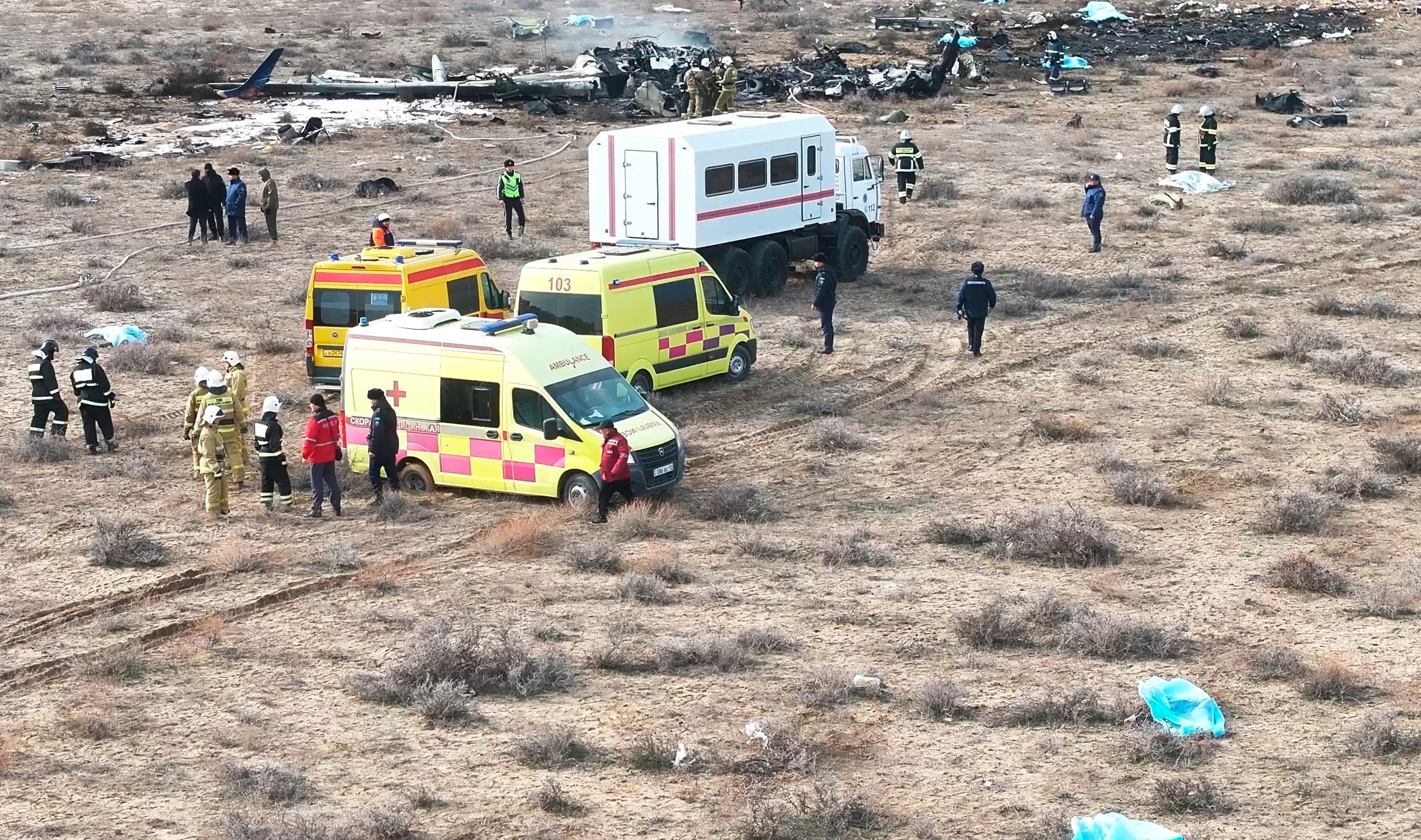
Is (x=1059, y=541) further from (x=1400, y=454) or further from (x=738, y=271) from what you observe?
(x=738, y=271)

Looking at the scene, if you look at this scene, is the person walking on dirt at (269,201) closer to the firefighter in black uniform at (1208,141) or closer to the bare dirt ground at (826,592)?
the bare dirt ground at (826,592)

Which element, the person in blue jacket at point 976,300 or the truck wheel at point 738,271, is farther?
the truck wheel at point 738,271

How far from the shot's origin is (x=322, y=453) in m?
18.3

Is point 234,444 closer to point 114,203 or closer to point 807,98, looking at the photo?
point 114,203

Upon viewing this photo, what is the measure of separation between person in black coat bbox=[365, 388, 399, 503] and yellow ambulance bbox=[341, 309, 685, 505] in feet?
1.40

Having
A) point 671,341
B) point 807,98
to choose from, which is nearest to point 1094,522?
point 671,341

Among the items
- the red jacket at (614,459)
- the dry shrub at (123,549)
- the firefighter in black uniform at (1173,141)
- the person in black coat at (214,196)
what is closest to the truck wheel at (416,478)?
the red jacket at (614,459)

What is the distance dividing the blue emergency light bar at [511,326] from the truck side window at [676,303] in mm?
3786

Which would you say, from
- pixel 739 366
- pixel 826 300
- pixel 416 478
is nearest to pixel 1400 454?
pixel 826 300

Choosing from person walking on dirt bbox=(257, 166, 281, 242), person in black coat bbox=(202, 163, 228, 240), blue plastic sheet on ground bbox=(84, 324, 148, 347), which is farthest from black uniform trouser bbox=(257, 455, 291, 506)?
person in black coat bbox=(202, 163, 228, 240)

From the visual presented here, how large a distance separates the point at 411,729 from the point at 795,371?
41.2ft

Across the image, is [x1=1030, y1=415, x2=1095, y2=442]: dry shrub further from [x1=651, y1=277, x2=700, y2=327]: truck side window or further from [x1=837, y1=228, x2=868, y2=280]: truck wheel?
[x1=837, y1=228, x2=868, y2=280]: truck wheel

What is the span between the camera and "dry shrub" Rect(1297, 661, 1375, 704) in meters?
13.7

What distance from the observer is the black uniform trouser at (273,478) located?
61.3 ft
